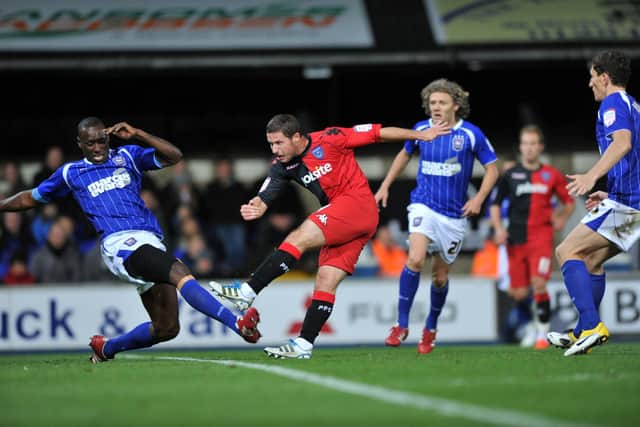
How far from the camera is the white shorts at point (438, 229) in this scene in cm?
1009

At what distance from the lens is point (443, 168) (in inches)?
399

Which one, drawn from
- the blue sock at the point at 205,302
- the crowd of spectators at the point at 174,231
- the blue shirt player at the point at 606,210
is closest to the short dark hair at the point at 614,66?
the blue shirt player at the point at 606,210

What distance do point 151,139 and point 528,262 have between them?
227 inches

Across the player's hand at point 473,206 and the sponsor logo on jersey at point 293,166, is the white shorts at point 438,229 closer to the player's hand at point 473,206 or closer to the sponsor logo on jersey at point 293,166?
the player's hand at point 473,206

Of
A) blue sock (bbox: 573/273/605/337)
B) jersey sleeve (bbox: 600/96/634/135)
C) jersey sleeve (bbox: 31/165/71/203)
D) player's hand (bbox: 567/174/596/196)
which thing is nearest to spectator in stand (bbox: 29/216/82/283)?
jersey sleeve (bbox: 31/165/71/203)

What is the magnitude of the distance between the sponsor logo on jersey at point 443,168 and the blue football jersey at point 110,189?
2499 mm

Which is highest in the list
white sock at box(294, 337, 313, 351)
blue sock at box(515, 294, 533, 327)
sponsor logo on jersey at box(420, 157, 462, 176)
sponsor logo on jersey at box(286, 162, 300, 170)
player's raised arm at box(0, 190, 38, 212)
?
sponsor logo on jersey at box(420, 157, 462, 176)

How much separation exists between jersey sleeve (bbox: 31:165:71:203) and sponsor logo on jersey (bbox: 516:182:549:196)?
19.4ft

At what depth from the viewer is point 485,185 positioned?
9.99 meters

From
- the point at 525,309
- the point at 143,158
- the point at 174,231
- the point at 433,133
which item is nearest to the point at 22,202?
the point at 143,158

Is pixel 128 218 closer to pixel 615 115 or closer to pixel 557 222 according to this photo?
pixel 615 115

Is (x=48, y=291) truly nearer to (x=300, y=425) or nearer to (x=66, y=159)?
(x=66, y=159)

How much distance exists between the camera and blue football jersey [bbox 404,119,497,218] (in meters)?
10.1

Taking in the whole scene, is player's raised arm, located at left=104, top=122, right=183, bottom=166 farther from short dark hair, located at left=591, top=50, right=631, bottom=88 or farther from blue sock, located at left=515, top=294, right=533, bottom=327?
blue sock, located at left=515, top=294, right=533, bottom=327
